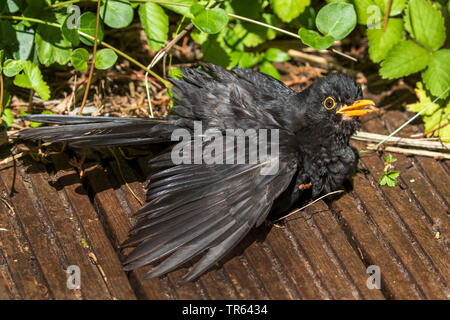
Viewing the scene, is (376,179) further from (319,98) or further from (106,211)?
(106,211)

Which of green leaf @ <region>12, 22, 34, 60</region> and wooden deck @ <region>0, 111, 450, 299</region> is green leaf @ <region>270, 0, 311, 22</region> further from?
green leaf @ <region>12, 22, 34, 60</region>

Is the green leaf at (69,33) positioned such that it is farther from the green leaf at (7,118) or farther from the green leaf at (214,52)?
the green leaf at (214,52)

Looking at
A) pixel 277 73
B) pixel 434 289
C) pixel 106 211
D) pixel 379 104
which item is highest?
pixel 277 73

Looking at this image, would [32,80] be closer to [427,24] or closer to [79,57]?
[79,57]

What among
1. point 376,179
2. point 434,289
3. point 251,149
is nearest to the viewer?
point 434,289

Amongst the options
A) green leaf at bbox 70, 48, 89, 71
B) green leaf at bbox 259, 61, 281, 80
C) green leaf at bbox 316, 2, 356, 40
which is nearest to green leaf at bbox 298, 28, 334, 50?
green leaf at bbox 316, 2, 356, 40
